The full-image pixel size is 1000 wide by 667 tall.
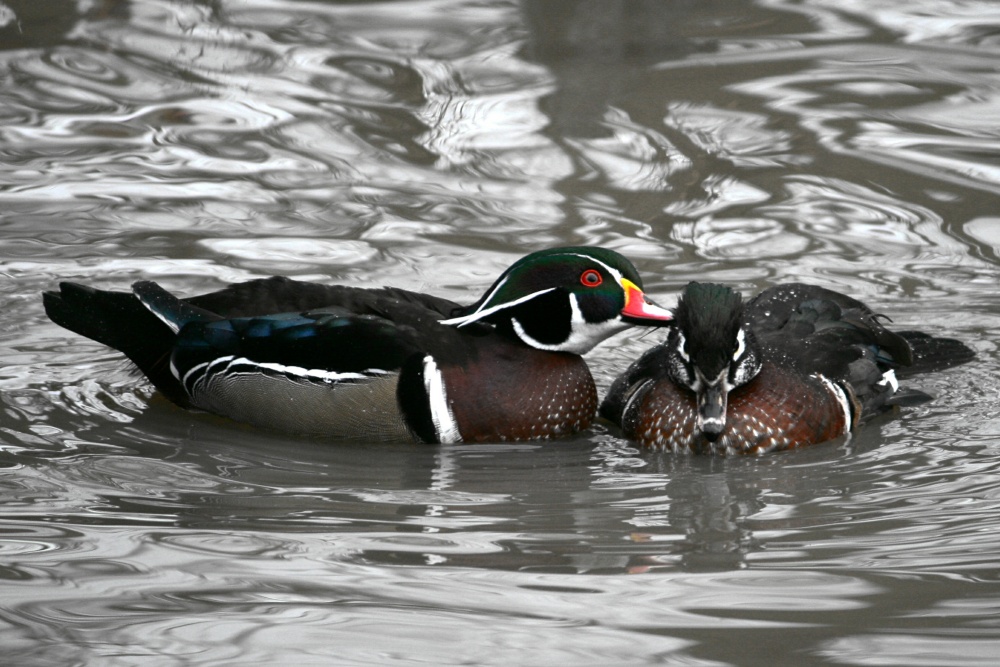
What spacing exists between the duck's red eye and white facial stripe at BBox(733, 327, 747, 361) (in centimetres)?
64

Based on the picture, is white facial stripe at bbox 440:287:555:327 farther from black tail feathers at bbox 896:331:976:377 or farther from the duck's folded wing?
black tail feathers at bbox 896:331:976:377

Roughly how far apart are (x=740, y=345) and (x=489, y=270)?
2.51m

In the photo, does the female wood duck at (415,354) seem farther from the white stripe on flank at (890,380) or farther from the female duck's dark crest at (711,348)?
the white stripe on flank at (890,380)

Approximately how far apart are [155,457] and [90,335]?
947 mm

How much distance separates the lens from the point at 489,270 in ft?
28.6

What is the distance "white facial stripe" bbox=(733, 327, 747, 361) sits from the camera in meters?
6.46

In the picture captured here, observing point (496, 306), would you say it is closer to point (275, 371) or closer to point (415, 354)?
point (415, 354)

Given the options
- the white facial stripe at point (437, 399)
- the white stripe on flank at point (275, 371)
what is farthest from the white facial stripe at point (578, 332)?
the white stripe on flank at point (275, 371)

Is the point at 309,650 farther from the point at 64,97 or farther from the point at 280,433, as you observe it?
the point at 64,97

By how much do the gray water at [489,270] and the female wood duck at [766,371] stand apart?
122 mm

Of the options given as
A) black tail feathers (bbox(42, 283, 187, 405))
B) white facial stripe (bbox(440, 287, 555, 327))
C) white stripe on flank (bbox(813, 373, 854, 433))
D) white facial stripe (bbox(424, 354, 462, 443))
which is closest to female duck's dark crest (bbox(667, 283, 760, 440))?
white stripe on flank (bbox(813, 373, 854, 433))

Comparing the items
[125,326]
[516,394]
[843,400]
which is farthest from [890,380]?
[125,326]

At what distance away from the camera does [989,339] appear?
777 centimetres

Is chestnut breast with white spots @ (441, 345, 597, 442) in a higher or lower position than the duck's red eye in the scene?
lower
